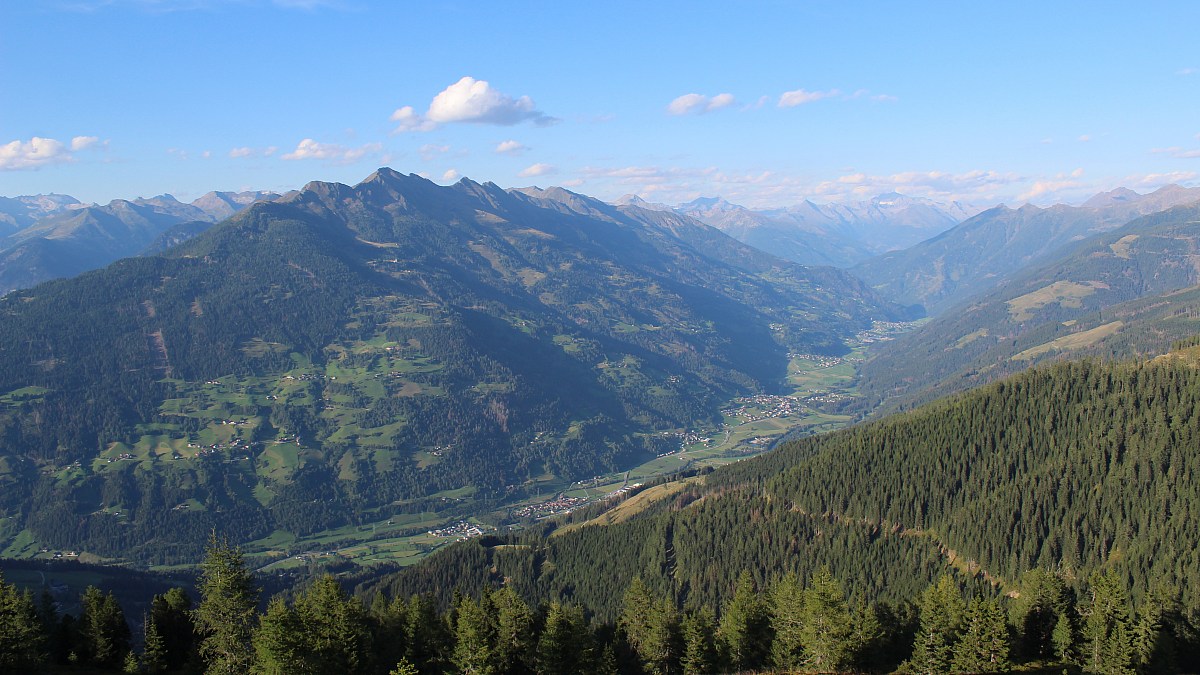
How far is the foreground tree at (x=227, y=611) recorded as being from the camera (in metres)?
59.7

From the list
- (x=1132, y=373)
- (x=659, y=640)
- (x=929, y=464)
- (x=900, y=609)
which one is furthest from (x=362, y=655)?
(x=1132, y=373)

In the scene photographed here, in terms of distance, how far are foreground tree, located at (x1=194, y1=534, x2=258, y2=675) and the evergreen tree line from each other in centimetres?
10

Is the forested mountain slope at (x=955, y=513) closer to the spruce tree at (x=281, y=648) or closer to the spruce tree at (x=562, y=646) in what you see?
the spruce tree at (x=562, y=646)

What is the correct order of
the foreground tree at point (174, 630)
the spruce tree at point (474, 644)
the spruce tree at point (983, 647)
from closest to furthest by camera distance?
the spruce tree at point (474, 644)
the spruce tree at point (983, 647)
the foreground tree at point (174, 630)

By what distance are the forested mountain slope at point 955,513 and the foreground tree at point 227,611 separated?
106036 mm

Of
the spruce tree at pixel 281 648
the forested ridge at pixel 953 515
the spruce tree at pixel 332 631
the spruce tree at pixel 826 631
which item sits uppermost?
the spruce tree at pixel 281 648

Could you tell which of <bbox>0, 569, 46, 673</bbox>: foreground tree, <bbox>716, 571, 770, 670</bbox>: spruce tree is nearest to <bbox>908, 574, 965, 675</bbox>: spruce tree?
<bbox>716, 571, 770, 670</bbox>: spruce tree

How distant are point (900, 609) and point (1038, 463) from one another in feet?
284

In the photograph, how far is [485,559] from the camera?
188m

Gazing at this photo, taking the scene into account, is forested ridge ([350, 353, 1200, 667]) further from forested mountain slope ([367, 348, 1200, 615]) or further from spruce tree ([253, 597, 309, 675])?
spruce tree ([253, 597, 309, 675])

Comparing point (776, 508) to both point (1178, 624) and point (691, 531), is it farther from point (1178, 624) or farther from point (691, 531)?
point (1178, 624)

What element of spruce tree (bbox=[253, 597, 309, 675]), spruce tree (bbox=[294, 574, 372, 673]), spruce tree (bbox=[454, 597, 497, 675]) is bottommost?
spruce tree (bbox=[454, 597, 497, 675])

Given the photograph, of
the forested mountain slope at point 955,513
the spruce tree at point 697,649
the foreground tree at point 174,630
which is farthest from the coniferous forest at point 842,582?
the forested mountain slope at point 955,513

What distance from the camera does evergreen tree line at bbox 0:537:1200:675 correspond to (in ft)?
211
